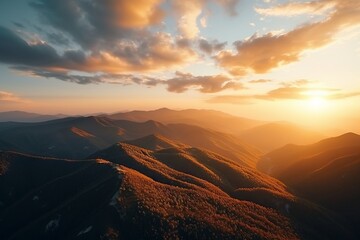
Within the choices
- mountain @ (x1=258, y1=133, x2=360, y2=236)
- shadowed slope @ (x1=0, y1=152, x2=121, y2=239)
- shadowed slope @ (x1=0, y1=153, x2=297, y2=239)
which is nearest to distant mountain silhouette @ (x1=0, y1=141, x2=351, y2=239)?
shadowed slope @ (x1=0, y1=153, x2=297, y2=239)

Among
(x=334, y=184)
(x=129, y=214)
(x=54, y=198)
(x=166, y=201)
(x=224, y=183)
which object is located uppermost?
(x=129, y=214)

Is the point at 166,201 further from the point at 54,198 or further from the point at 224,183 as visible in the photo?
the point at 224,183

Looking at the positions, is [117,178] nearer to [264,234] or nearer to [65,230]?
[65,230]

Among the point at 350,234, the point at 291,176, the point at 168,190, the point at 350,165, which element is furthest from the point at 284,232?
the point at 291,176

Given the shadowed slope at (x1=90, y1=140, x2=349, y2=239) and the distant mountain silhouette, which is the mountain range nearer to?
the distant mountain silhouette

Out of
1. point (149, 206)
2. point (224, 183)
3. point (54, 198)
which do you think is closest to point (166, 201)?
point (149, 206)

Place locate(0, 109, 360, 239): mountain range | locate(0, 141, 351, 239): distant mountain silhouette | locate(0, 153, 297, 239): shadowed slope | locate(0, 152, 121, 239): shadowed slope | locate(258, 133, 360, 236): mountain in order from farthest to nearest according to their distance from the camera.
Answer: locate(258, 133, 360, 236): mountain
locate(0, 152, 121, 239): shadowed slope
locate(0, 109, 360, 239): mountain range
locate(0, 141, 351, 239): distant mountain silhouette
locate(0, 153, 297, 239): shadowed slope

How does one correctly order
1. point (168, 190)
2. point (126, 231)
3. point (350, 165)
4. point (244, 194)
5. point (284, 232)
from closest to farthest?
point (126, 231), point (284, 232), point (168, 190), point (244, 194), point (350, 165)

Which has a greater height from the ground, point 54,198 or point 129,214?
point 129,214
